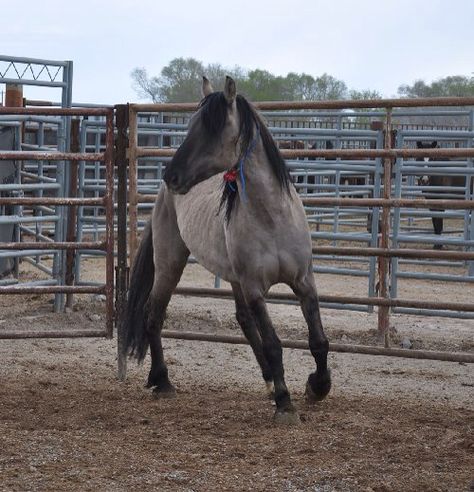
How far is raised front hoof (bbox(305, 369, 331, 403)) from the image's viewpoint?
5.60 m

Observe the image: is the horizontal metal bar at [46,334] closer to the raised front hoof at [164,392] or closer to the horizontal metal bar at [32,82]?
the raised front hoof at [164,392]

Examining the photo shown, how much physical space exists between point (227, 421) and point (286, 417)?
324mm

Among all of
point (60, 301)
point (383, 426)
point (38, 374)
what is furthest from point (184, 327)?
point (383, 426)

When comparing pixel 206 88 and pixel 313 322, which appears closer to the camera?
pixel 313 322

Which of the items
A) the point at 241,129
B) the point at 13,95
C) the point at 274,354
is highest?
the point at 13,95

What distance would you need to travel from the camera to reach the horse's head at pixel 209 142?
205 inches

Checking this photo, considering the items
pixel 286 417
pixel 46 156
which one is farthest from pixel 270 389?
pixel 46 156

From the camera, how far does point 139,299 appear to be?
6.57m

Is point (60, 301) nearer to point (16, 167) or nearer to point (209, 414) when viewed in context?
point (16, 167)

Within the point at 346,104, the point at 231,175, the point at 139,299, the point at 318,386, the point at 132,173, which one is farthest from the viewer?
the point at 132,173

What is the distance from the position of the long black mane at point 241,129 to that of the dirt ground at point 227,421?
4.05 feet

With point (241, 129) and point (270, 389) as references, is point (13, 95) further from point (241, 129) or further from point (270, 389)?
point (270, 389)

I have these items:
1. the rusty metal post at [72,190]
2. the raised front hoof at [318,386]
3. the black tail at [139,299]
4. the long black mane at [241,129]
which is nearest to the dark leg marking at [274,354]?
the raised front hoof at [318,386]

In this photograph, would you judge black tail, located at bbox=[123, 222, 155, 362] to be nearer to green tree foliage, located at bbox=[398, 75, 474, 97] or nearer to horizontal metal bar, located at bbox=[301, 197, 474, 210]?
horizontal metal bar, located at bbox=[301, 197, 474, 210]
